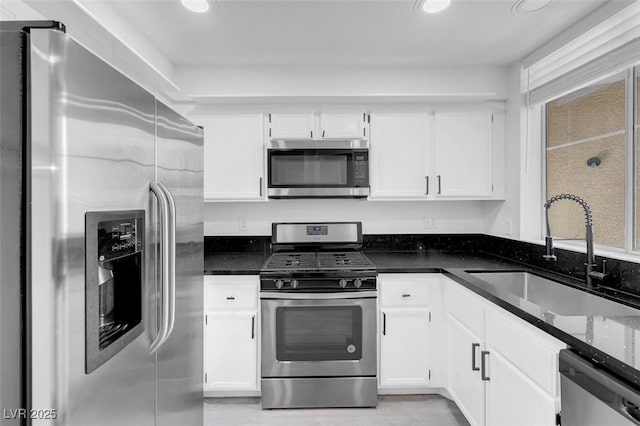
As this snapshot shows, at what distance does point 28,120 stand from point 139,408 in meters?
0.82

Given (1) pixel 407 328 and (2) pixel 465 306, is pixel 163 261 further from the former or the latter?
(1) pixel 407 328

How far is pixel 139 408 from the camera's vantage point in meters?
1.06

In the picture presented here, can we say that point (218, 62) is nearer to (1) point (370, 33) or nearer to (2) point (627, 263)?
(1) point (370, 33)

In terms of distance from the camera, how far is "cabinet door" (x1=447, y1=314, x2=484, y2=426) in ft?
6.23

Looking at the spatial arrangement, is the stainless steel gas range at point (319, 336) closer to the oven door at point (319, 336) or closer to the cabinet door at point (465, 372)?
the oven door at point (319, 336)

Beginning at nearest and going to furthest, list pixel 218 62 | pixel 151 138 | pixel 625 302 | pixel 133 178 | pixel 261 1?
1. pixel 133 178
2. pixel 151 138
3. pixel 625 302
4. pixel 261 1
5. pixel 218 62

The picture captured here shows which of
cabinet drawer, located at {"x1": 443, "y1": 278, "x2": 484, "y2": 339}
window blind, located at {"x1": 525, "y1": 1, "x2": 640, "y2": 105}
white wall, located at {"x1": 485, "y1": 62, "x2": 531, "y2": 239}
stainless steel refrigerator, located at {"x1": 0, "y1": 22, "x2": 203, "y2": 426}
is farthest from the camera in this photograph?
white wall, located at {"x1": 485, "y1": 62, "x2": 531, "y2": 239}

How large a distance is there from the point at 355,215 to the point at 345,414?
1466 mm

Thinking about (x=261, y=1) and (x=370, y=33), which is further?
(x=370, y=33)

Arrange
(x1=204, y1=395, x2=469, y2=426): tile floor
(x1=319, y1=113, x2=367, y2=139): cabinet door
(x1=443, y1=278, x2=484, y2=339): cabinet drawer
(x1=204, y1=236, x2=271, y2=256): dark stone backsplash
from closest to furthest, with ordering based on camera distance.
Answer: (x1=443, y1=278, x2=484, y2=339): cabinet drawer < (x1=204, y1=395, x2=469, y2=426): tile floor < (x1=319, y1=113, x2=367, y2=139): cabinet door < (x1=204, y1=236, x2=271, y2=256): dark stone backsplash

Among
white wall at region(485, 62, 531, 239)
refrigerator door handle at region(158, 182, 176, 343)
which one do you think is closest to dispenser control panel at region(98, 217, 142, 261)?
refrigerator door handle at region(158, 182, 176, 343)

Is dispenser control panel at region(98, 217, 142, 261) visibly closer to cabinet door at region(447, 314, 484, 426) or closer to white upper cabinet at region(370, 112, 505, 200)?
cabinet door at region(447, 314, 484, 426)

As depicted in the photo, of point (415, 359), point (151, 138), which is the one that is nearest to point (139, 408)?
point (151, 138)

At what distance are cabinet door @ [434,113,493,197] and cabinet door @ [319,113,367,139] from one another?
586mm
